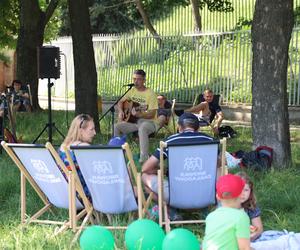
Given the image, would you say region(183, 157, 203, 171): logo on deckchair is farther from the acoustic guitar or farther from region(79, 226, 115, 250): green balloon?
the acoustic guitar

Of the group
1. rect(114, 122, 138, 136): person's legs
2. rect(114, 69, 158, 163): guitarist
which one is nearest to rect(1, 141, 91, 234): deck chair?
rect(114, 69, 158, 163): guitarist

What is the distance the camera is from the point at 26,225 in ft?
20.1

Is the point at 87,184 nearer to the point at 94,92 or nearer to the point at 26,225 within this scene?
the point at 26,225

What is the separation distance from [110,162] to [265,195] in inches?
86.0

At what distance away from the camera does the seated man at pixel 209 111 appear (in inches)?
511

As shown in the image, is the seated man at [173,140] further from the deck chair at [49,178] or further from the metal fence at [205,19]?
the metal fence at [205,19]

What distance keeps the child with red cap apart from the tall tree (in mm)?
14183

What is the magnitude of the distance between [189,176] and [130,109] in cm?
488

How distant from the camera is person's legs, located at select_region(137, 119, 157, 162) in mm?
9464

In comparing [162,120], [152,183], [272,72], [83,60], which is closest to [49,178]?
[152,183]

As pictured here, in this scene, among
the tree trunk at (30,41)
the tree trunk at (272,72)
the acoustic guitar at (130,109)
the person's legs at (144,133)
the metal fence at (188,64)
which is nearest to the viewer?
the tree trunk at (272,72)

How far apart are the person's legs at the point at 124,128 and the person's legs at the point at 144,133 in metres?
0.21

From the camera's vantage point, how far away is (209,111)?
13164mm

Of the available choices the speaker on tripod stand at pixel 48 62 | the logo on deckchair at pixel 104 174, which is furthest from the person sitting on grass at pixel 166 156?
the speaker on tripod stand at pixel 48 62
